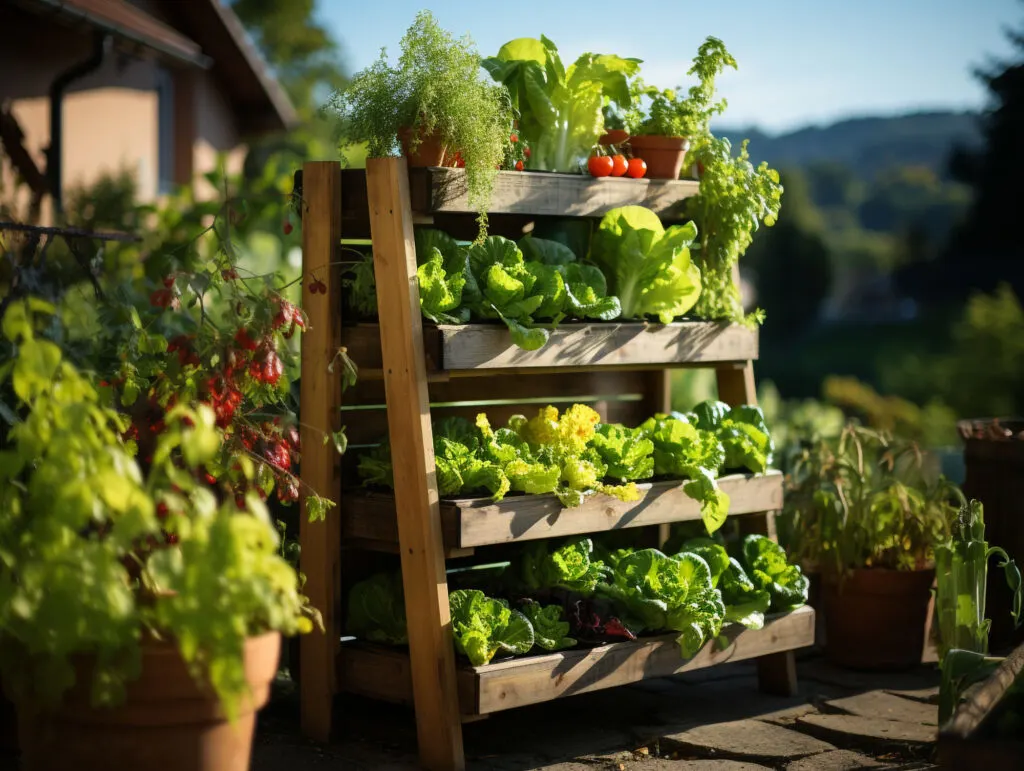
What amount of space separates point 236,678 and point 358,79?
6.91 ft

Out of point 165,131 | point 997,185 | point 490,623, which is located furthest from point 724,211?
point 997,185

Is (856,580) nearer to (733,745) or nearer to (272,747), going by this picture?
(733,745)

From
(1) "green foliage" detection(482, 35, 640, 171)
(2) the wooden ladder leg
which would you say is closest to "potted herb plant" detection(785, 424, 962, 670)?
(2) the wooden ladder leg

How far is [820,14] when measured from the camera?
49.7 meters

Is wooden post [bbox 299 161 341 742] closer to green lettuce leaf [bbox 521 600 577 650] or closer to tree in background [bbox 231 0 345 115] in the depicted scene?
green lettuce leaf [bbox 521 600 577 650]

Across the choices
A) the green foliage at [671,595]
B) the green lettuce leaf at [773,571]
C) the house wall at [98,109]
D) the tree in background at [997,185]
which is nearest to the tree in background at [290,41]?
the tree in background at [997,185]

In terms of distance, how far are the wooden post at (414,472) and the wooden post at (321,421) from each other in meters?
0.23

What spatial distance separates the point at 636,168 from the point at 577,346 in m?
0.78

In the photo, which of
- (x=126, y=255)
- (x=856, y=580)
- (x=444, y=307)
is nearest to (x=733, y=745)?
(x=856, y=580)

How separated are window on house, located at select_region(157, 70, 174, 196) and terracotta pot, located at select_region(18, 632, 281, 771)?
30.5ft

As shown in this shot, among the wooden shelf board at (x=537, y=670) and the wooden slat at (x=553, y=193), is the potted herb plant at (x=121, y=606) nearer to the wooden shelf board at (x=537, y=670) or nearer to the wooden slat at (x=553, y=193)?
the wooden shelf board at (x=537, y=670)

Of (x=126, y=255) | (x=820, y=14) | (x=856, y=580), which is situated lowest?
(x=856, y=580)

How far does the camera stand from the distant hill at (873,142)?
Result: 51.7 m

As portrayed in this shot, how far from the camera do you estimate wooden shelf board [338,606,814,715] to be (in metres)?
3.77
